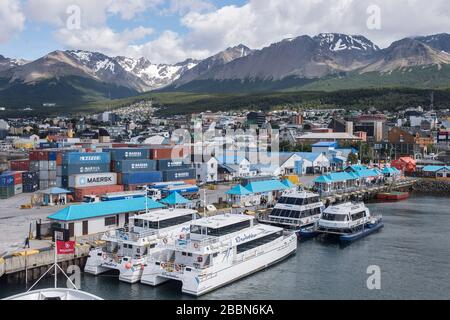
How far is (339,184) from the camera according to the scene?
40.6 meters

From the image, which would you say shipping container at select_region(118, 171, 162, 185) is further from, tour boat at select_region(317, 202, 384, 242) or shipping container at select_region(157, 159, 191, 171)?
tour boat at select_region(317, 202, 384, 242)

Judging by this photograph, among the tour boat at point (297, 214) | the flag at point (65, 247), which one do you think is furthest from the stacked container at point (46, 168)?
the flag at point (65, 247)

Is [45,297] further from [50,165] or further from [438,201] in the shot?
[438,201]

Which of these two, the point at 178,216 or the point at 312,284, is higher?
the point at 178,216

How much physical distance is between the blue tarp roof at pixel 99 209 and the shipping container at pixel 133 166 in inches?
349

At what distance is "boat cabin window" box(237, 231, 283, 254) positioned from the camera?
Result: 19406mm

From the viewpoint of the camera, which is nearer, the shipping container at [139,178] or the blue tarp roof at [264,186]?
the blue tarp roof at [264,186]

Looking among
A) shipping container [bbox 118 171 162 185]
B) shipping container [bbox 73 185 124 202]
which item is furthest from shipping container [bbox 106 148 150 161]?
shipping container [bbox 73 185 124 202]

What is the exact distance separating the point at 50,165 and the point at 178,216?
19.6 metres

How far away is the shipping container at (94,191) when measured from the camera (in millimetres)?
31891

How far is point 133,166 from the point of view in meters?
35.0

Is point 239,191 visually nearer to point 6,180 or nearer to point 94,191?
point 94,191

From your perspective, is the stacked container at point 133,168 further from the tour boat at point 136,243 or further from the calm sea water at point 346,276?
the calm sea water at point 346,276
